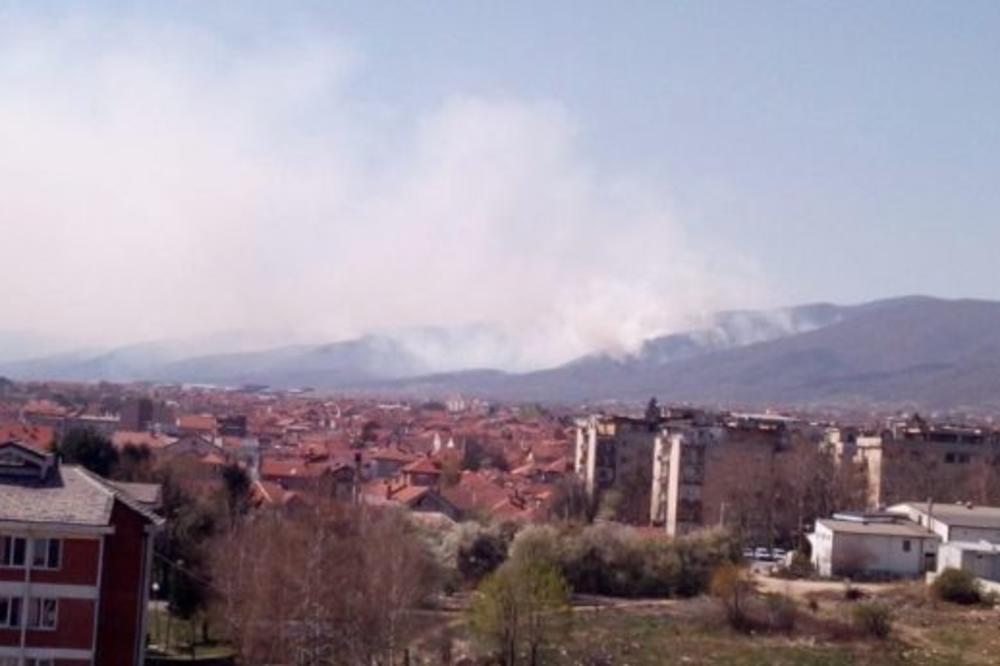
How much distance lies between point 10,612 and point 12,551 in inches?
28.1

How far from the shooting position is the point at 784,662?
28594 millimetres

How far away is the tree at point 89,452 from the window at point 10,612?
1778 centimetres

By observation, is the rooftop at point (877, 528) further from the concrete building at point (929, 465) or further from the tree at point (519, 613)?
the tree at point (519, 613)

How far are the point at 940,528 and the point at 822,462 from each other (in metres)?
11.0

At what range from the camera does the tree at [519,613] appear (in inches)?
1071

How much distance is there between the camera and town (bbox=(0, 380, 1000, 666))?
2012cm

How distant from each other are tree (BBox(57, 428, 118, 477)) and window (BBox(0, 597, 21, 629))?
17.8 metres

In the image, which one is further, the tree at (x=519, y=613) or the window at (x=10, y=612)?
the tree at (x=519, y=613)

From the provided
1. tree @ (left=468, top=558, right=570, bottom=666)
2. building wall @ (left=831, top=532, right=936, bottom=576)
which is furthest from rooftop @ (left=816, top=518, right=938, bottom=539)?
tree @ (left=468, top=558, right=570, bottom=666)

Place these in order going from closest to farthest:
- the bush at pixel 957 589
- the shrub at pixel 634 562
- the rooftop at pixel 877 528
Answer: the bush at pixel 957 589 → the shrub at pixel 634 562 → the rooftop at pixel 877 528

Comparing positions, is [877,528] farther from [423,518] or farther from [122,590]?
[122,590]

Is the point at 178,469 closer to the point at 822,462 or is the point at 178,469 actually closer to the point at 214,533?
the point at 214,533

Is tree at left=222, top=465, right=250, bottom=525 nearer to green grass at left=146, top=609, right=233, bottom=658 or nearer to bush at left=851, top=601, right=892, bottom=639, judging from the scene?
green grass at left=146, top=609, right=233, bottom=658

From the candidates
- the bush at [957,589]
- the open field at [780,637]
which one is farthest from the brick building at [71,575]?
the bush at [957,589]
